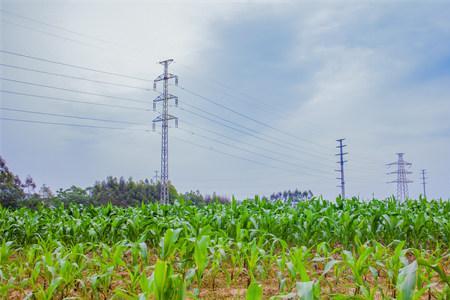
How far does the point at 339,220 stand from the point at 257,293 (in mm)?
3551

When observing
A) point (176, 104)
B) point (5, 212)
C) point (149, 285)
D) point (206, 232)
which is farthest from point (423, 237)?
point (176, 104)

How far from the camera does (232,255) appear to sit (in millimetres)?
3180

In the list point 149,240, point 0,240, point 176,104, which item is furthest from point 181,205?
point 176,104

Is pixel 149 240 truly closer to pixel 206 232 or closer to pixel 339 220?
pixel 206 232

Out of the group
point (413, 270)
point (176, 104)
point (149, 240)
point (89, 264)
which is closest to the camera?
point (413, 270)

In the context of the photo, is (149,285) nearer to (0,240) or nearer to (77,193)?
(0,240)

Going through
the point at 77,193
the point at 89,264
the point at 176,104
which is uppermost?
the point at 176,104

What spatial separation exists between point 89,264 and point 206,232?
3.58 ft

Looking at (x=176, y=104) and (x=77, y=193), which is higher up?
(x=176, y=104)

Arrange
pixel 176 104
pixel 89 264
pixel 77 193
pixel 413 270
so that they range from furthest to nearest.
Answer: pixel 77 193
pixel 176 104
pixel 89 264
pixel 413 270

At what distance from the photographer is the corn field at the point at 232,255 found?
2391 millimetres

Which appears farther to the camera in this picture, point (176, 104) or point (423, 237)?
point (176, 104)

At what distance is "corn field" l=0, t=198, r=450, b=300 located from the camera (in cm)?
Result: 239

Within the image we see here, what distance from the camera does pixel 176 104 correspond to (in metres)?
22.1
